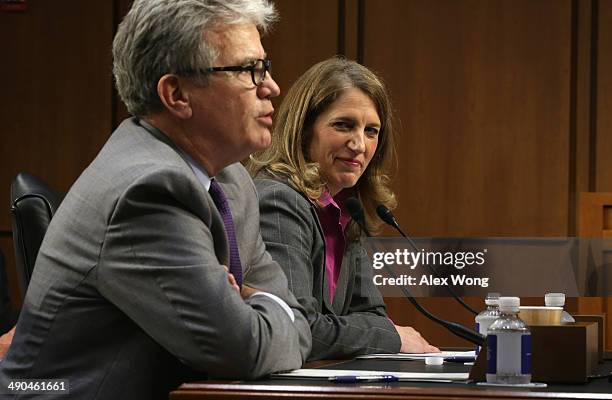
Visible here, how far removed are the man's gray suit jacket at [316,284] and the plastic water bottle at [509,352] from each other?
80cm

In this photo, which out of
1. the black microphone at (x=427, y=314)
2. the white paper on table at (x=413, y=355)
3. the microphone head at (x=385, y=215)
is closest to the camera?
the black microphone at (x=427, y=314)

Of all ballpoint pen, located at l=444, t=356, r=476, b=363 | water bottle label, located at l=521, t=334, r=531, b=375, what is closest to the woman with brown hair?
ballpoint pen, located at l=444, t=356, r=476, b=363

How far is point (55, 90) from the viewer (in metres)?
6.69

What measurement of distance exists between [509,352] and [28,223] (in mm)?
1381

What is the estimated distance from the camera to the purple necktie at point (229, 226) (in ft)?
6.57

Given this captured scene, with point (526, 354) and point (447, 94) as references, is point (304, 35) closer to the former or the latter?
point (447, 94)

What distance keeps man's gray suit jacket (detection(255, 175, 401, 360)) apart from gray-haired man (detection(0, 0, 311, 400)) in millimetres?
567

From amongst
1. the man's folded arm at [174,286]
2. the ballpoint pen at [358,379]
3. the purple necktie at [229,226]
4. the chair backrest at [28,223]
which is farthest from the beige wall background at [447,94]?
the man's folded arm at [174,286]

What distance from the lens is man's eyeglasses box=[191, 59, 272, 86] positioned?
1.96 metres

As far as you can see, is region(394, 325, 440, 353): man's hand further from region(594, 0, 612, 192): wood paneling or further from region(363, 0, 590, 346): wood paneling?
region(594, 0, 612, 192): wood paneling

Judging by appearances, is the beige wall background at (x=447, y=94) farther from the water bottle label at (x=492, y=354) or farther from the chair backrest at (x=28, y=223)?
the water bottle label at (x=492, y=354)

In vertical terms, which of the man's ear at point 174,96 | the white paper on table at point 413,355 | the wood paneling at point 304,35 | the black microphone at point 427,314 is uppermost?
the wood paneling at point 304,35

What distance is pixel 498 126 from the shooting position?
6.46m

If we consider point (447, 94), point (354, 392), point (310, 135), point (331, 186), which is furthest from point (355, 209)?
point (447, 94)
